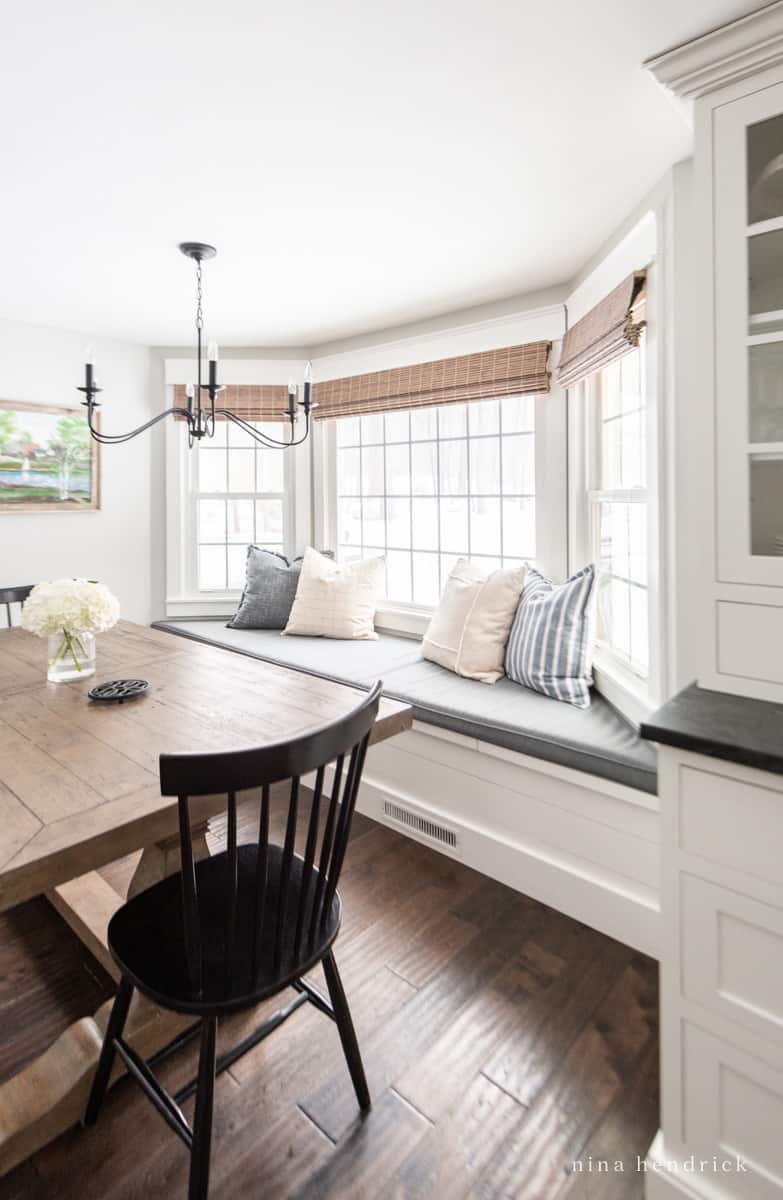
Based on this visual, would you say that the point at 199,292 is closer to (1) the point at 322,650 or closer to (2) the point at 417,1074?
(1) the point at 322,650

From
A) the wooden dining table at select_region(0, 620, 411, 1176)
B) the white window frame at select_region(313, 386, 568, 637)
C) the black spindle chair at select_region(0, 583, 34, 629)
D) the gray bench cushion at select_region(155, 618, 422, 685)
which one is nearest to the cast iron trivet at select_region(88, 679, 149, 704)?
the wooden dining table at select_region(0, 620, 411, 1176)

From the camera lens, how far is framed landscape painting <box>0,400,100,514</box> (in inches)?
138

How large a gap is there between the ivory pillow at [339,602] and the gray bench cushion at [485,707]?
0.08 m

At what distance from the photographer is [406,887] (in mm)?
2275

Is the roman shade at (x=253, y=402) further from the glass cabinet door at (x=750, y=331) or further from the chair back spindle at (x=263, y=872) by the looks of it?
the chair back spindle at (x=263, y=872)

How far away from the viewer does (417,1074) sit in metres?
1.51

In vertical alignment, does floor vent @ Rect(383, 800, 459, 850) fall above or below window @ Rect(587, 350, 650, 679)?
below

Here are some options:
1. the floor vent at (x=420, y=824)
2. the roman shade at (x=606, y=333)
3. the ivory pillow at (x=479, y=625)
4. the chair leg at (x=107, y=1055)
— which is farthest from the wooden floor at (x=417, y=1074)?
the roman shade at (x=606, y=333)

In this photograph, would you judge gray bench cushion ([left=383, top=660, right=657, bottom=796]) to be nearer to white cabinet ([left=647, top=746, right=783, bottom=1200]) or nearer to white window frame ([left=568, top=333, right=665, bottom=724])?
white window frame ([left=568, top=333, right=665, bottom=724])

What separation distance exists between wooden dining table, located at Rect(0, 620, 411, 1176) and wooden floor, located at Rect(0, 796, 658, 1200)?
12cm

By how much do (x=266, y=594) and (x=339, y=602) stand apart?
0.52 m

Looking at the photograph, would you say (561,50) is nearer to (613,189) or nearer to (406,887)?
(613,189)

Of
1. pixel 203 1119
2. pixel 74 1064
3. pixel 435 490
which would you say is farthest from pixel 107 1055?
pixel 435 490

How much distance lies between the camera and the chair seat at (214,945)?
3.74 ft
